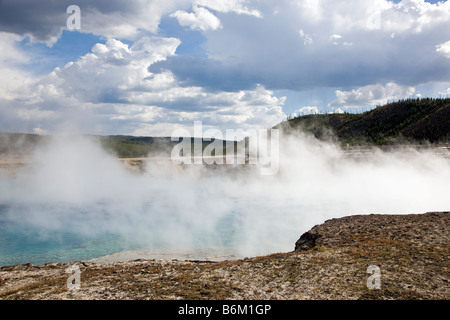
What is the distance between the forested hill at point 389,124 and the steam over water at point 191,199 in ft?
64.0

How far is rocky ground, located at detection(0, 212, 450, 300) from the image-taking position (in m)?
7.09

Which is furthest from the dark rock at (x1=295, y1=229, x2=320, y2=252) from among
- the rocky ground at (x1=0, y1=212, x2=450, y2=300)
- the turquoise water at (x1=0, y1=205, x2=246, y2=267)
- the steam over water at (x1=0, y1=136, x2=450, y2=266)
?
the turquoise water at (x1=0, y1=205, x2=246, y2=267)

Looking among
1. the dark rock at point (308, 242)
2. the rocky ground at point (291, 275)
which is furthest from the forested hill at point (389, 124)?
the rocky ground at point (291, 275)

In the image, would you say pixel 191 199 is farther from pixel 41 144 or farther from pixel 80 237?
pixel 41 144

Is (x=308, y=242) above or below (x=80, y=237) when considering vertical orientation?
above

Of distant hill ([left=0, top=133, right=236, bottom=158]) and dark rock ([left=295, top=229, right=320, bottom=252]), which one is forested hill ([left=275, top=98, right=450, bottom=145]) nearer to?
distant hill ([left=0, top=133, right=236, bottom=158])

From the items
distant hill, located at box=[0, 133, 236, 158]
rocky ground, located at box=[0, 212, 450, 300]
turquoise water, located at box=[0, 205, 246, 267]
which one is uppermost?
distant hill, located at box=[0, 133, 236, 158]

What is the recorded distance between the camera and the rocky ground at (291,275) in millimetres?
7094

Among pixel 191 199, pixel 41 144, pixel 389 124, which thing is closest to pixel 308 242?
pixel 191 199

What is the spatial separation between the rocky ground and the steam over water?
591cm

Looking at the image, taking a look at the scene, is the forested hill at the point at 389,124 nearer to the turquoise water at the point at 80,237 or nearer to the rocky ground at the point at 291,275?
the turquoise water at the point at 80,237

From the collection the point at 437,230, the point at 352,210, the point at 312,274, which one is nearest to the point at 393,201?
the point at 352,210

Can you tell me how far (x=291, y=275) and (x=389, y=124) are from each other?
233 feet

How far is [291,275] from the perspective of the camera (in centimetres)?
819
